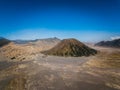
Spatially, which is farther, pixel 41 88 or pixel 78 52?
pixel 78 52

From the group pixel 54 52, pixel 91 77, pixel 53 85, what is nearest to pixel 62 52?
pixel 54 52

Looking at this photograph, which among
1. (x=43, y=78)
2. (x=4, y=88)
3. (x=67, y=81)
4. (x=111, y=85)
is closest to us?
(x=4, y=88)

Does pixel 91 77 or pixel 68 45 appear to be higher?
pixel 68 45

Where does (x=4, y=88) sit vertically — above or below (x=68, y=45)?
below

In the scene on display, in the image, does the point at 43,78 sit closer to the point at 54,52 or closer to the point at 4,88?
the point at 4,88

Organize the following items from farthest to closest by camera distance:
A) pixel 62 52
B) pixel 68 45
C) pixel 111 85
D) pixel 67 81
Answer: pixel 68 45
pixel 62 52
pixel 67 81
pixel 111 85

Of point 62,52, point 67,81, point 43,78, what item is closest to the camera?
point 67,81

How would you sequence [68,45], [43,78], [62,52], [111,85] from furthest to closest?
[68,45] < [62,52] < [43,78] < [111,85]

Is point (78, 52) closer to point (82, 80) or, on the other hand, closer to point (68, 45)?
point (68, 45)

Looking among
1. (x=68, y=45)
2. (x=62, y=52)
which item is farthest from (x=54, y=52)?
(x=68, y=45)
